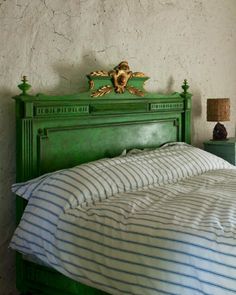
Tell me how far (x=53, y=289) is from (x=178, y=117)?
5.41 ft

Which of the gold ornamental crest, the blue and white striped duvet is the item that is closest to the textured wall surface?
the gold ornamental crest

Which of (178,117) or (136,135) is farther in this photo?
(178,117)

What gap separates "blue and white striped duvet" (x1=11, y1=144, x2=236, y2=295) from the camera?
1499 mm

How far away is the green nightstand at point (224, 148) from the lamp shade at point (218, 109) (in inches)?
7.5

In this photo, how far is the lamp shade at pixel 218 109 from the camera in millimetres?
3537

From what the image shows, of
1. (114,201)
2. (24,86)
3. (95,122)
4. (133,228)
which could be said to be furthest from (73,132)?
(133,228)

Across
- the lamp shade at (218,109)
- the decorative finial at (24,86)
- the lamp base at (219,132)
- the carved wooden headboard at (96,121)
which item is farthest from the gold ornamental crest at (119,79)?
the lamp base at (219,132)

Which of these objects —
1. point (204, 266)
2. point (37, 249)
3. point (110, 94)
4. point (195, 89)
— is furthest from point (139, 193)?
point (195, 89)

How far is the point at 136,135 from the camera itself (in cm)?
289

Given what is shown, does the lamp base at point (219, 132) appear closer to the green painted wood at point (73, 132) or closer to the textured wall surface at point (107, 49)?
the textured wall surface at point (107, 49)

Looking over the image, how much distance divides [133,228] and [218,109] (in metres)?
2.08

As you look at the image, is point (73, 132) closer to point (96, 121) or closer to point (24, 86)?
point (96, 121)

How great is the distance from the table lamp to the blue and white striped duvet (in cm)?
123

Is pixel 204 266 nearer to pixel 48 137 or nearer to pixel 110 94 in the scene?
pixel 48 137
